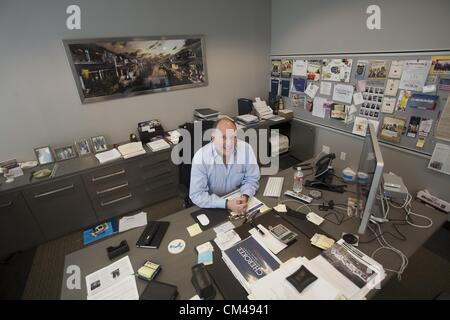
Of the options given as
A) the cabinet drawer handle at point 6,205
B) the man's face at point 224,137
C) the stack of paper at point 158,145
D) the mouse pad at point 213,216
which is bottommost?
the cabinet drawer handle at point 6,205

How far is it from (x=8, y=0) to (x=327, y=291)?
9.98 feet

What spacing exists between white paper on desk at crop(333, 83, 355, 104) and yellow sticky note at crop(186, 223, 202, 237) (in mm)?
2196

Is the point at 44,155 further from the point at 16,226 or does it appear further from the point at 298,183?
the point at 298,183

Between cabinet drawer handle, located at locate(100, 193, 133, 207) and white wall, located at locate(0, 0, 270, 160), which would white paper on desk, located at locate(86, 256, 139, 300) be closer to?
cabinet drawer handle, located at locate(100, 193, 133, 207)

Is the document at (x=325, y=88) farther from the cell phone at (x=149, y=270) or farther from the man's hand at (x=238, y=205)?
the cell phone at (x=149, y=270)

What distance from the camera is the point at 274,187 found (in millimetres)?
1619

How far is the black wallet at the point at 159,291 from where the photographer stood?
931mm

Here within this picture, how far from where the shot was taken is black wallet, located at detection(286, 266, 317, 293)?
36.1 inches

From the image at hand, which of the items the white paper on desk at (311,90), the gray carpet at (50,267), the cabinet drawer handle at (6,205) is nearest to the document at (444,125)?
the white paper on desk at (311,90)

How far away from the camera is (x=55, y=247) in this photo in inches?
85.7

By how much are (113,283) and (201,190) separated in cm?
71

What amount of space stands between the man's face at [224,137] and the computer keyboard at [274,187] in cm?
40

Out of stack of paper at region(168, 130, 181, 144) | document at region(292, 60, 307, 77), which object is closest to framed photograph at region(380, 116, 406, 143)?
document at region(292, 60, 307, 77)

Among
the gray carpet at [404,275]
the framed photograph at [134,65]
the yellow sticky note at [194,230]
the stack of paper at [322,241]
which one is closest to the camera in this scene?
A: the stack of paper at [322,241]
